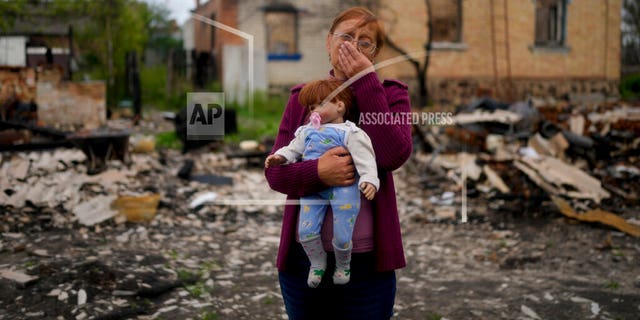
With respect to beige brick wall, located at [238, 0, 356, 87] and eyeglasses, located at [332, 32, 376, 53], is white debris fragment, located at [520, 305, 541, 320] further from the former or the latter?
beige brick wall, located at [238, 0, 356, 87]

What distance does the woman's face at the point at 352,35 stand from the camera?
1.95 metres

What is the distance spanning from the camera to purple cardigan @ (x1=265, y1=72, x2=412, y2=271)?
6.17 ft

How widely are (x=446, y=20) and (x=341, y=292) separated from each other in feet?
47.0

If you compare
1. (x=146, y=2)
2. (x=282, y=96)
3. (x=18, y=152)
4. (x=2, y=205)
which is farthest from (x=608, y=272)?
(x=146, y=2)

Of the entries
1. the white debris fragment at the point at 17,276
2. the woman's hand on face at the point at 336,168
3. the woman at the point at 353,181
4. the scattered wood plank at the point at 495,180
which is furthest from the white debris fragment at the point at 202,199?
the woman's hand on face at the point at 336,168

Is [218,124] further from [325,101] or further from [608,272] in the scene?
[608,272]

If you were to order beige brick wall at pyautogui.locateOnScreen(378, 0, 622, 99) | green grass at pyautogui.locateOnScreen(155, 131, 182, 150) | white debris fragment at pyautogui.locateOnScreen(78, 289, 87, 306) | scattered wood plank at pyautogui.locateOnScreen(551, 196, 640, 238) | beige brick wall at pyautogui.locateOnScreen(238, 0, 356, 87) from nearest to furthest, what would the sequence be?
1. white debris fragment at pyautogui.locateOnScreen(78, 289, 87, 306)
2. scattered wood plank at pyautogui.locateOnScreen(551, 196, 640, 238)
3. green grass at pyautogui.locateOnScreen(155, 131, 182, 150)
4. beige brick wall at pyautogui.locateOnScreen(378, 0, 622, 99)
5. beige brick wall at pyautogui.locateOnScreen(238, 0, 356, 87)

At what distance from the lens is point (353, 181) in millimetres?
1890

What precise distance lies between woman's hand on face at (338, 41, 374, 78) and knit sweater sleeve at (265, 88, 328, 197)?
0.26 m

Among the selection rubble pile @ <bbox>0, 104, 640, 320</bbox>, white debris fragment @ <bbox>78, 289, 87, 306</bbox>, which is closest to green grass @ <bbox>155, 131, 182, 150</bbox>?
rubble pile @ <bbox>0, 104, 640, 320</bbox>

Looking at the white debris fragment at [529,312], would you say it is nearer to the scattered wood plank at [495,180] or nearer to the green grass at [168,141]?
the scattered wood plank at [495,180]

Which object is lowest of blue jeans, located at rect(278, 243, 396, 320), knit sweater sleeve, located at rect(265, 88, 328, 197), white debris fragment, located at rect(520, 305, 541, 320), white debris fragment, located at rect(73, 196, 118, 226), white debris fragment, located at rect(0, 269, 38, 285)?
white debris fragment, located at rect(520, 305, 541, 320)

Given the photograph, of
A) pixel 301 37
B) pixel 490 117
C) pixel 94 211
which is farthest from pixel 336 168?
pixel 301 37

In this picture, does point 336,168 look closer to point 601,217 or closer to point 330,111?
point 330,111
